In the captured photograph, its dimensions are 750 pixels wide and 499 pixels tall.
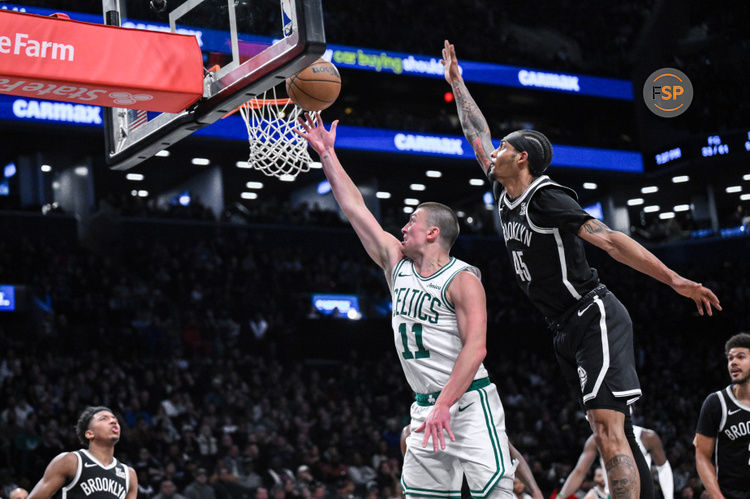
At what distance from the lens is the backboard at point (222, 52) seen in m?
5.65

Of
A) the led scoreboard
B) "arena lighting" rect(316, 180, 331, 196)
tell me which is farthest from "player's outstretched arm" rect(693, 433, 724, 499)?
the led scoreboard

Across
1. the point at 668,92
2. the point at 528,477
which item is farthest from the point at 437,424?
the point at 668,92

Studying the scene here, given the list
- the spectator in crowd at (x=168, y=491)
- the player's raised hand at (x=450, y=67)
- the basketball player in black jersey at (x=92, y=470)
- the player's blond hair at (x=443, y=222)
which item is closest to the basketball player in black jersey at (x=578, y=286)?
the player's blond hair at (x=443, y=222)

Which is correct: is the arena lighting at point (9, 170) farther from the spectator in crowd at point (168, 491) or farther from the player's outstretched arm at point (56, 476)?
the player's outstretched arm at point (56, 476)

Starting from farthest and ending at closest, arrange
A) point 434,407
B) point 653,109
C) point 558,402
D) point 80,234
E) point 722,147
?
point 653,109 < point 722,147 < point 80,234 < point 558,402 < point 434,407

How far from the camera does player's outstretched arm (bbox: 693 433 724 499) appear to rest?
5887 millimetres

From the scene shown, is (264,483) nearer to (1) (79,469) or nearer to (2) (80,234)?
(1) (79,469)

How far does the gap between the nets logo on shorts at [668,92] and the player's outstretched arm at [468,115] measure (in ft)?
84.6

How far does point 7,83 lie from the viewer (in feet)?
19.1

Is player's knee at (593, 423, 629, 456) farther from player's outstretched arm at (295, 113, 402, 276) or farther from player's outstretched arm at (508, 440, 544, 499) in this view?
player's outstretched arm at (508, 440, 544, 499)

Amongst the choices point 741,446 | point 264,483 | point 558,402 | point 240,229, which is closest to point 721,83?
point 558,402

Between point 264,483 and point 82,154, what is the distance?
1428 centimetres

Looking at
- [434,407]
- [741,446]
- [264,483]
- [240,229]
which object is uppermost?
[240,229]

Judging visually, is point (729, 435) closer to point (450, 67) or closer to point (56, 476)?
point (450, 67)
